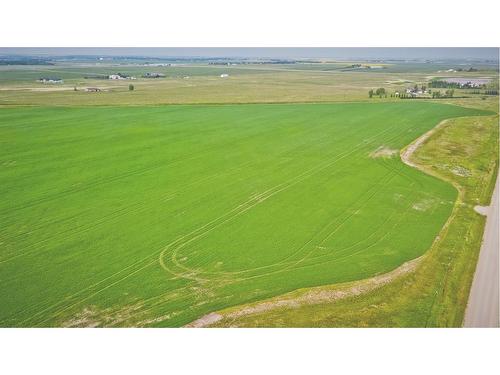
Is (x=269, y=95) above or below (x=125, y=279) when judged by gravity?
above

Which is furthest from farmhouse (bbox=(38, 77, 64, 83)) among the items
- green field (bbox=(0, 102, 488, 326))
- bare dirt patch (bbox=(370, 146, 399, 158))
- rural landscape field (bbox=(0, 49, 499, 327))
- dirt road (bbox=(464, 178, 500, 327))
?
dirt road (bbox=(464, 178, 500, 327))

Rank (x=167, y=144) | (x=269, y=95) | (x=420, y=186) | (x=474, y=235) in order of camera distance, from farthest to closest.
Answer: (x=269, y=95)
(x=167, y=144)
(x=420, y=186)
(x=474, y=235)

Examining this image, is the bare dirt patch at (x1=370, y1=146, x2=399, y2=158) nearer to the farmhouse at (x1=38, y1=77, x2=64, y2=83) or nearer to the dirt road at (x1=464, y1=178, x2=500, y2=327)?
the dirt road at (x1=464, y1=178, x2=500, y2=327)

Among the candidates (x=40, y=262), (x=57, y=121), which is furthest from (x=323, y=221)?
(x=57, y=121)

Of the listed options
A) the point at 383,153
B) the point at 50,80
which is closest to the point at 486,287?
the point at 383,153

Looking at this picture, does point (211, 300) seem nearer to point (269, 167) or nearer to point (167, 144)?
point (269, 167)

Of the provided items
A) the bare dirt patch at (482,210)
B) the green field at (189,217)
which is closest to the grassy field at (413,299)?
the bare dirt patch at (482,210)
